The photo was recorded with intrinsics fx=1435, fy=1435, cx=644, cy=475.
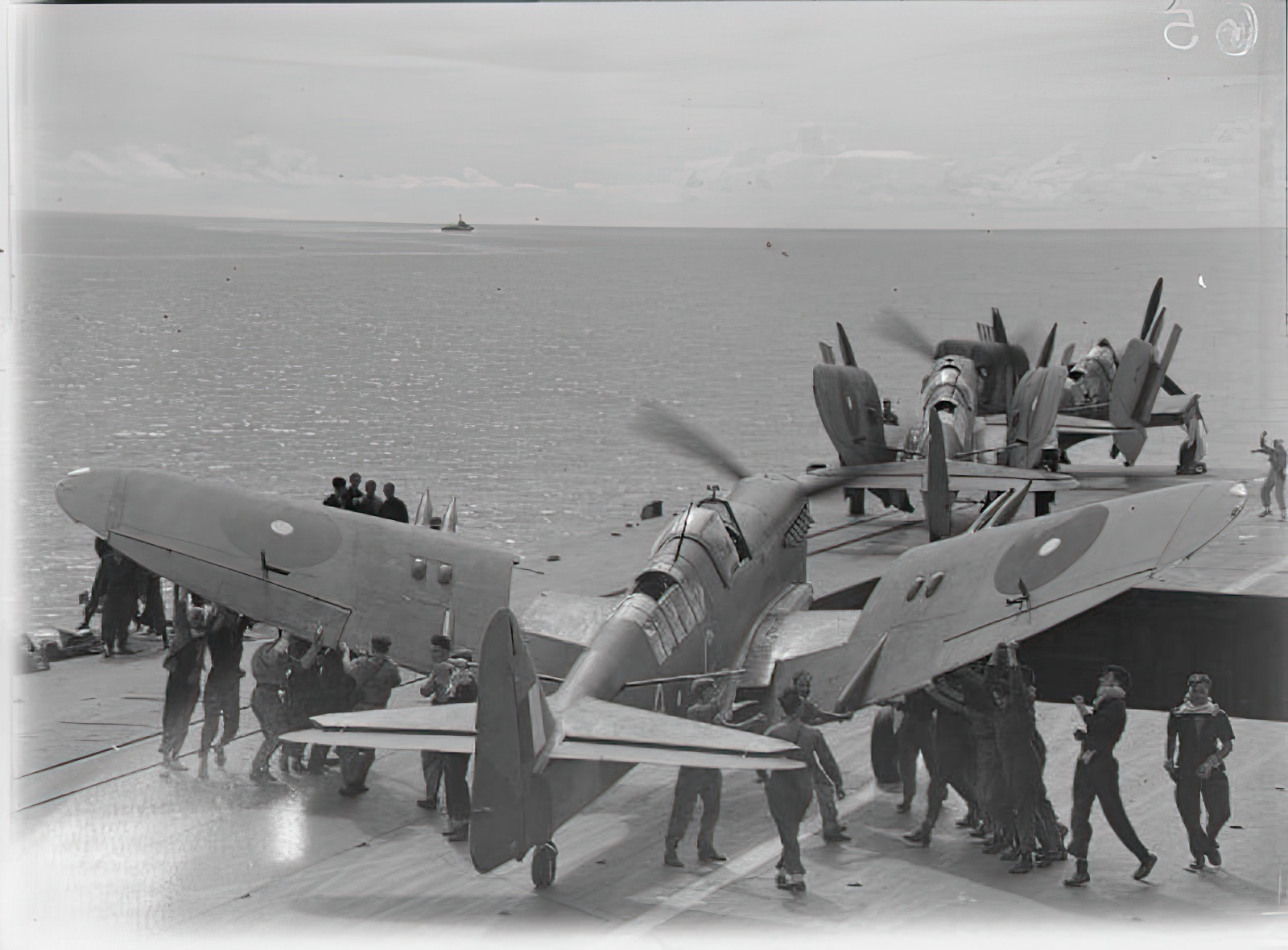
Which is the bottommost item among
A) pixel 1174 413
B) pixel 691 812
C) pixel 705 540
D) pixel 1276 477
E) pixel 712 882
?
pixel 712 882

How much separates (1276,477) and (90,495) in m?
15.4

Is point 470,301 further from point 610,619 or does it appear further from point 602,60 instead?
point 610,619

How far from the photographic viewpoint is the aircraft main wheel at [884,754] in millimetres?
10609

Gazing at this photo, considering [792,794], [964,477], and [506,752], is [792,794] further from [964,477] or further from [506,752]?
[964,477]

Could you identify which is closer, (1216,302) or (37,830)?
(37,830)

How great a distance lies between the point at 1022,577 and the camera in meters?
9.73

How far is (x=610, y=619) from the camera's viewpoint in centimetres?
1001

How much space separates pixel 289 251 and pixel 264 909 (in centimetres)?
→ 10031

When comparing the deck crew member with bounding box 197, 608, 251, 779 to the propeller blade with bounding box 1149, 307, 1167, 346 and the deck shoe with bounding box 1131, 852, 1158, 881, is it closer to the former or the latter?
the deck shoe with bounding box 1131, 852, 1158, 881

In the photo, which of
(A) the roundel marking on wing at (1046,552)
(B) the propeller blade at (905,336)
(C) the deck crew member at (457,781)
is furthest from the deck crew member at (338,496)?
(B) the propeller blade at (905,336)

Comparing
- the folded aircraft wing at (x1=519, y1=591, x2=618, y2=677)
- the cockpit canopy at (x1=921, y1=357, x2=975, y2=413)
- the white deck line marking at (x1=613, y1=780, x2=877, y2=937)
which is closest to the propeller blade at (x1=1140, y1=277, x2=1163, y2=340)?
the cockpit canopy at (x1=921, y1=357, x2=975, y2=413)

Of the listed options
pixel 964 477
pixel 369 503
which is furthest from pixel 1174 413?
pixel 369 503

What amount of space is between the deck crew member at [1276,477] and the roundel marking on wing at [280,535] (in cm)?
1301

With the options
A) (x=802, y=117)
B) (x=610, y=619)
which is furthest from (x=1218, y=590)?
(x=802, y=117)
